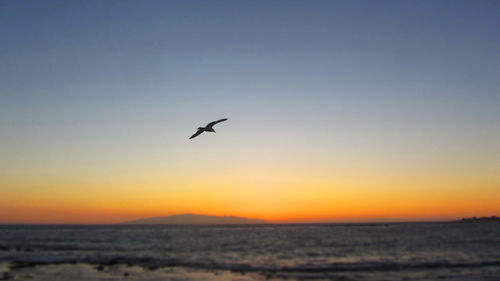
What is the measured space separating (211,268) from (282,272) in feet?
18.5

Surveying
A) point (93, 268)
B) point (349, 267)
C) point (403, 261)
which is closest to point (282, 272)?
point (349, 267)

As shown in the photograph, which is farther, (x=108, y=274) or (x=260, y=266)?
(x=260, y=266)

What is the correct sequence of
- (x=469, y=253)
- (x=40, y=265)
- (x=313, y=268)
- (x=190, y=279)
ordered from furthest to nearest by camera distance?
1. (x=469, y=253)
2. (x=40, y=265)
3. (x=313, y=268)
4. (x=190, y=279)

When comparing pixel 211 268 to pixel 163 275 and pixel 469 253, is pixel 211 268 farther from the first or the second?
pixel 469 253

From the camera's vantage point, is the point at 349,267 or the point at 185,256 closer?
the point at 349,267

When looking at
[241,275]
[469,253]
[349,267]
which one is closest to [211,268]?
[241,275]

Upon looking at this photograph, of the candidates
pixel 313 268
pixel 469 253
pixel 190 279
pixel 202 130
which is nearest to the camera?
pixel 190 279

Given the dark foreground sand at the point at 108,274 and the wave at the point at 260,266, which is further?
the wave at the point at 260,266

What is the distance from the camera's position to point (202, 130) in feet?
96.4

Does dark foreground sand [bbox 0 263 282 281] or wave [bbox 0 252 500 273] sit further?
wave [bbox 0 252 500 273]

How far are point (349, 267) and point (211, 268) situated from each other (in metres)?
10.1

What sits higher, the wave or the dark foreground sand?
the wave

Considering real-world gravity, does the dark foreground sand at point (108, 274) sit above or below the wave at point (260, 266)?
below

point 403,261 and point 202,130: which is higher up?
point 202,130
